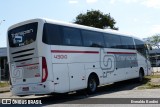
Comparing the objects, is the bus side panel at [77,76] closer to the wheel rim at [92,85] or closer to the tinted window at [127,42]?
the wheel rim at [92,85]

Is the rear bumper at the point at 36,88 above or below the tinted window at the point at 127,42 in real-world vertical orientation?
below

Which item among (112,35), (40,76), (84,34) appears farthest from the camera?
(112,35)

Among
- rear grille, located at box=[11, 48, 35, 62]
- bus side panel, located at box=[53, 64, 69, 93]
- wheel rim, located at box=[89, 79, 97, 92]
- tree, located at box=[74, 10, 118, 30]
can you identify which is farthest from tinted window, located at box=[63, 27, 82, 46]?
tree, located at box=[74, 10, 118, 30]

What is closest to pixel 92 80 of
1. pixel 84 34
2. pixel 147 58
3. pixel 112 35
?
pixel 84 34

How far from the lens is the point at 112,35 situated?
21.7 metres

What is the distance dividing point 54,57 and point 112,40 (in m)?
6.89

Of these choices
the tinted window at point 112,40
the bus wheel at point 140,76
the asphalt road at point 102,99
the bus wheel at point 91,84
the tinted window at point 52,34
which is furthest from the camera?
the bus wheel at point 140,76

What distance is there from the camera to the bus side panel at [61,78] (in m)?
15.4

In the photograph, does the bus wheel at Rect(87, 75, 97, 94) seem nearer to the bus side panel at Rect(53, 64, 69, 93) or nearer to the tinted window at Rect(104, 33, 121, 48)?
the bus side panel at Rect(53, 64, 69, 93)

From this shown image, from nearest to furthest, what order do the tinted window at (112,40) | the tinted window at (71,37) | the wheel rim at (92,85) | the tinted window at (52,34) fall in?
the tinted window at (52,34)
the tinted window at (71,37)
the wheel rim at (92,85)
the tinted window at (112,40)

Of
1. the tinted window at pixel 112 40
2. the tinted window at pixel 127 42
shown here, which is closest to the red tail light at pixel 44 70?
the tinted window at pixel 112 40

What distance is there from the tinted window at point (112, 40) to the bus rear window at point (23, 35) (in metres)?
6.15

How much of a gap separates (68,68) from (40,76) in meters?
1.75

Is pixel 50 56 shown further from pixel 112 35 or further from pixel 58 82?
pixel 112 35
